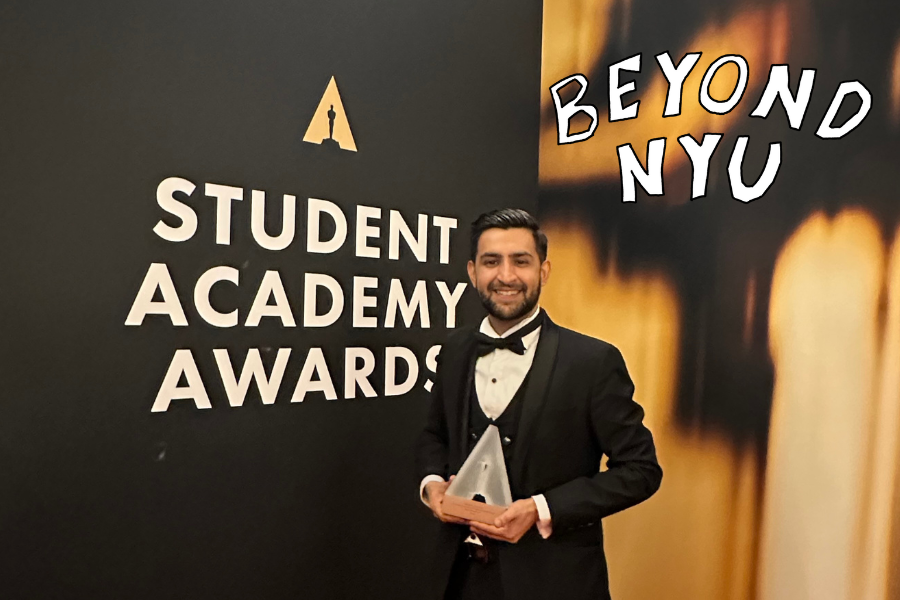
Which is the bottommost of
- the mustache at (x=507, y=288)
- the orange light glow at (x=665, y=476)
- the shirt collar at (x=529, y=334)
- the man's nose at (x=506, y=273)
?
the orange light glow at (x=665, y=476)

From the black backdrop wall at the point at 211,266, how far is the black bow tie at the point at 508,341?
0.86 metres

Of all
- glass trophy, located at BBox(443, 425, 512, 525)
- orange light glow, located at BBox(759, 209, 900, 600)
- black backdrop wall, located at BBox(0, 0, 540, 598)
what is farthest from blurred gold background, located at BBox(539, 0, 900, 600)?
glass trophy, located at BBox(443, 425, 512, 525)

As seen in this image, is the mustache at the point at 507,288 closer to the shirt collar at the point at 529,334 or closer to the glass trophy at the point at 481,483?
the shirt collar at the point at 529,334

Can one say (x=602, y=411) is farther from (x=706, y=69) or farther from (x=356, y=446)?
(x=706, y=69)

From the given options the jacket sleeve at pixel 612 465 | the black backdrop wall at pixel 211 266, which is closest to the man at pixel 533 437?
the jacket sleeve at pixel 612 465

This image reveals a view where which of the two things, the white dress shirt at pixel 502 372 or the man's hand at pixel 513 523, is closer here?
the man's hand at pixel 513 523

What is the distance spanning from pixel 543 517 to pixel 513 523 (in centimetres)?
9

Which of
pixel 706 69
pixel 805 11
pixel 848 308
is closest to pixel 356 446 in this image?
pixel 848 308

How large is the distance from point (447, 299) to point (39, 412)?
5.17 feet

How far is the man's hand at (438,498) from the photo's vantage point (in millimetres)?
1798

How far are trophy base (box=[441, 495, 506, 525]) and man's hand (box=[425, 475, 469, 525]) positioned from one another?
20 millimetres

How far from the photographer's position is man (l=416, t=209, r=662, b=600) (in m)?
1.77

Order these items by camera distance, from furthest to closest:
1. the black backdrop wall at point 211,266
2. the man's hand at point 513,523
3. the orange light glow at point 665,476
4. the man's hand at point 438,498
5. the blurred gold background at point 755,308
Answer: the orange light glow at point 665,476
the blurred gold background at point 755,308
the black backdrop wall at point 211,266
the man's hand at point 438,498
the man's hand at point 513,523

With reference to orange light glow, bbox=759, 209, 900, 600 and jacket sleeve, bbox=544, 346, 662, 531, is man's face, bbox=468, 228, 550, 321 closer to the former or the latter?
jacket sleeve, bbox=544, 346, 662, 531
